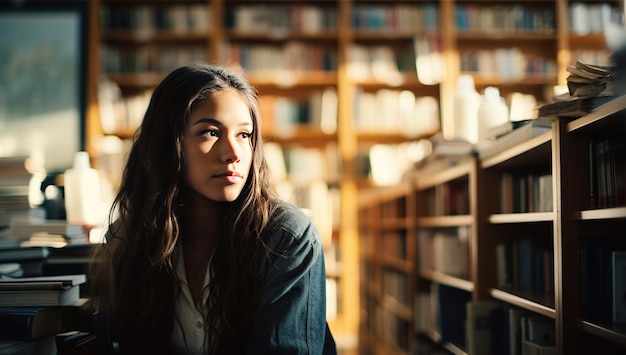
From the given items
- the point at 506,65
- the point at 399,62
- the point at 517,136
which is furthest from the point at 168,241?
the point at 506,65

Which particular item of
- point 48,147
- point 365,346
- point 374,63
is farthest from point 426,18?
point 48,147

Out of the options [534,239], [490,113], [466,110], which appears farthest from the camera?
[466,110]

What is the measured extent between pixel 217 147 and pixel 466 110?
1.21 m

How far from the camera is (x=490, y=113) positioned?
2.06 m

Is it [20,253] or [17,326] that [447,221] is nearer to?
[20,253]

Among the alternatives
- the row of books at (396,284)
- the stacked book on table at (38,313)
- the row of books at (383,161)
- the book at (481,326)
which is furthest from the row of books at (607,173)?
the row of books at (383,161)

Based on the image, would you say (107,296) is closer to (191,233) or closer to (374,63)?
(191,233)

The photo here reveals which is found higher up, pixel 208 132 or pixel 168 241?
pixel 208 132

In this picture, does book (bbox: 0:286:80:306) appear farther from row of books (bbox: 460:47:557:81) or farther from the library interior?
row of books (bbox: 460:47:557:81)

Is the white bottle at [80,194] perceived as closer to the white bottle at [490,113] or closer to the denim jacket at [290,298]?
the denim jacket at [290,298]

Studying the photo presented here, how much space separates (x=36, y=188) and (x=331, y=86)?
132 inches

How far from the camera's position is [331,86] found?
4949 mm

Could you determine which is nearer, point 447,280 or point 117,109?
point 447,280

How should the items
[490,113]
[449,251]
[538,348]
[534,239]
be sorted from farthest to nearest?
[449,251]
[490,113]
[534,239]
[538,348]
